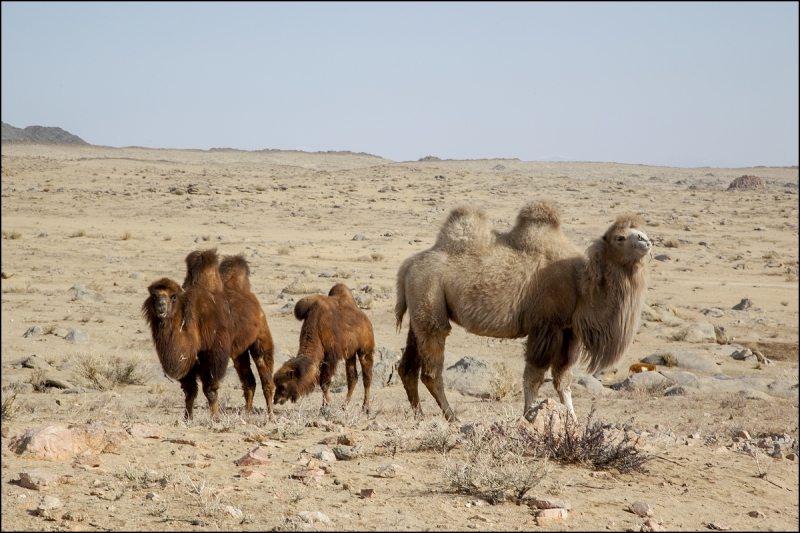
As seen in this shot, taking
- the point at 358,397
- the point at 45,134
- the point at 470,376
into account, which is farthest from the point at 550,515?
the point at 45,134

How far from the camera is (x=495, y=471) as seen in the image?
17.2 ft

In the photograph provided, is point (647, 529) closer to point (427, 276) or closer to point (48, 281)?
point (427, 276)

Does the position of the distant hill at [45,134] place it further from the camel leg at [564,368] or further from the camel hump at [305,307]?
the camel leg at [564,368]

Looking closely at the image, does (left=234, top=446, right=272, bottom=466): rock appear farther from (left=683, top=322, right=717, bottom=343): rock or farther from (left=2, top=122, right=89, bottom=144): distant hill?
(left=2, top=122, right=89, bottom=144): distant hill

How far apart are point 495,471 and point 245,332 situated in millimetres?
4302

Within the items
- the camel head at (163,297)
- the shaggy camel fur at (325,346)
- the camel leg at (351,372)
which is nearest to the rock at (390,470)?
the camel head at (163,297)

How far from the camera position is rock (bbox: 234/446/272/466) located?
18.6 feet

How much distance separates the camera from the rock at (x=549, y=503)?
4.84 metres

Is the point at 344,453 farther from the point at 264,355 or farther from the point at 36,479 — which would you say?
the point at 264,355

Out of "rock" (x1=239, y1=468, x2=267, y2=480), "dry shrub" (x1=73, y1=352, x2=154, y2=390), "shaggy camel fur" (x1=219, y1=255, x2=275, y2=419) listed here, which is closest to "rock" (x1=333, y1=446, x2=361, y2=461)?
"rock" (x1=239, y1=468, x2=267, y2=480)

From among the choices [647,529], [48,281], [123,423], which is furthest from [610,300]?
[48,281]

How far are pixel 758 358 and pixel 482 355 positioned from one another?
481cm

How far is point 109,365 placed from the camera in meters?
11.4

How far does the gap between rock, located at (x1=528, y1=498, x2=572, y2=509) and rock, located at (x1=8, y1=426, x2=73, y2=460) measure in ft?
10.9
